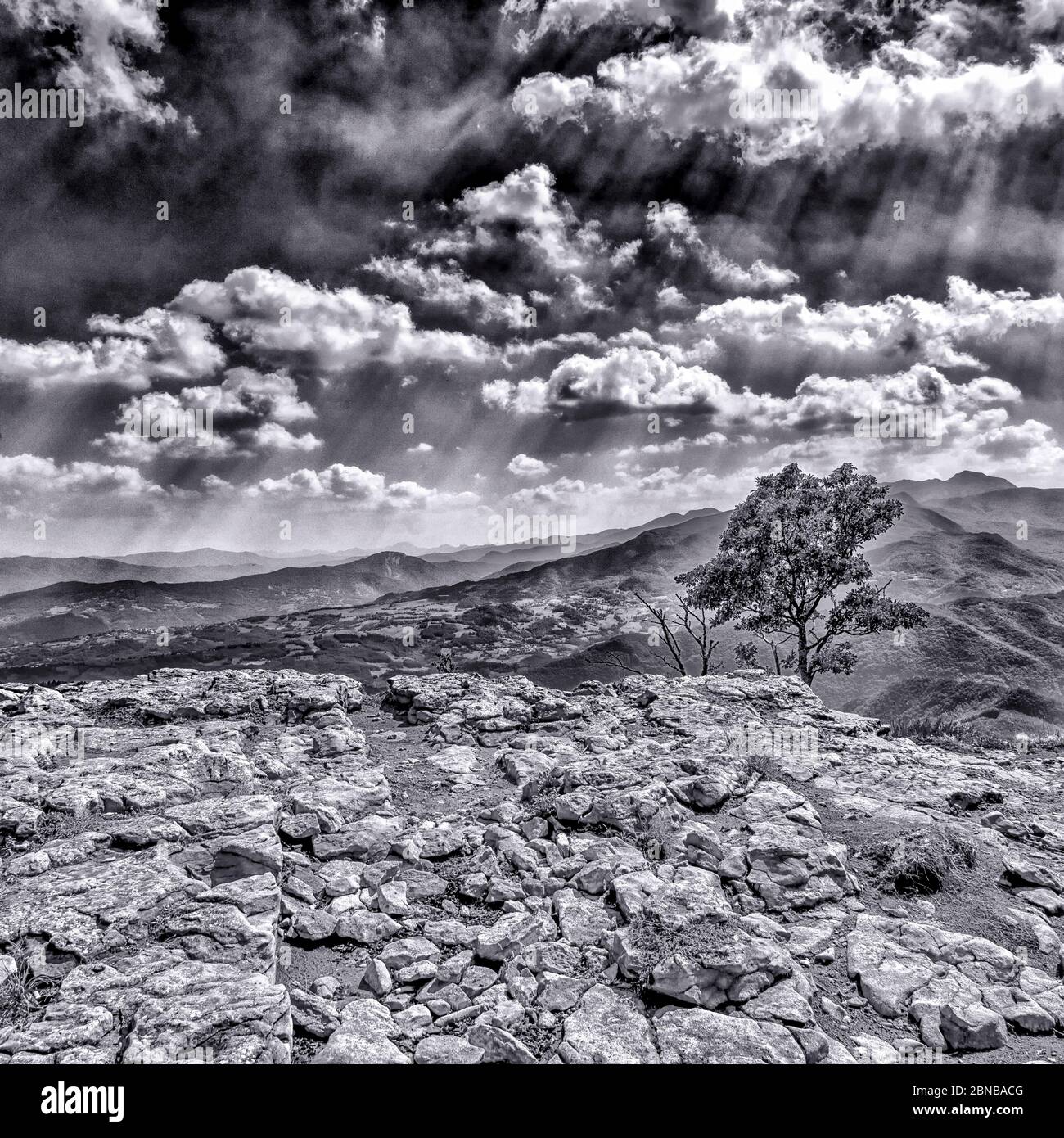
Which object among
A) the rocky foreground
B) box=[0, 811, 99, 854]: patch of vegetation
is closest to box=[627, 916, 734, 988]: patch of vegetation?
the rocky foreground

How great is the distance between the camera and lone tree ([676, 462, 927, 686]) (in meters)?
33.0

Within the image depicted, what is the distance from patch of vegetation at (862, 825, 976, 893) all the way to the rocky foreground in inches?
2.0

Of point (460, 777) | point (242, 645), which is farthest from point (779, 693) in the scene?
point (242, 645)

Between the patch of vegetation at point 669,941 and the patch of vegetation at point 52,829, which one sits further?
the patch of vegetation at point 52,829

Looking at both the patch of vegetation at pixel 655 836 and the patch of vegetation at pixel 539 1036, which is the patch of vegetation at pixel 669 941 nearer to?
the patch of vegetation at pixel 539 1036

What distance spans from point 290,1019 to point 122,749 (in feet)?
37.6

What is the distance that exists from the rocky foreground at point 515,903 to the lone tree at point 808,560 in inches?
736

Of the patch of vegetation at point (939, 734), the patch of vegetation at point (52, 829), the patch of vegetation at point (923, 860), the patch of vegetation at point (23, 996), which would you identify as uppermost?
the patch of vegetation at point (52, 829)

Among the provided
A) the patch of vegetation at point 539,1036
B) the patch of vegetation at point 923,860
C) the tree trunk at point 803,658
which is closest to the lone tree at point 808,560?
the tree trunk at point 803,658

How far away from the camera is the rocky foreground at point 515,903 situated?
238 inches

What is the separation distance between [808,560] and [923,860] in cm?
2612

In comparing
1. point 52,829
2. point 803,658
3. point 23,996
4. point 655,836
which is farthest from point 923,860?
point 803,658

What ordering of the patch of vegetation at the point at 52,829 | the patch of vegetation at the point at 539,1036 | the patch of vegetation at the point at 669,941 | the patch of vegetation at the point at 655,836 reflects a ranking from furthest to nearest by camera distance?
the patch of vegetation at the point at 655,836, the patch of vegetation at the point at 52,829, the patch of vegetation at the point at 669,941, the patch of vegetation at the point at 539,1036

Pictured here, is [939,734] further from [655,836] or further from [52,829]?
[52,829]
